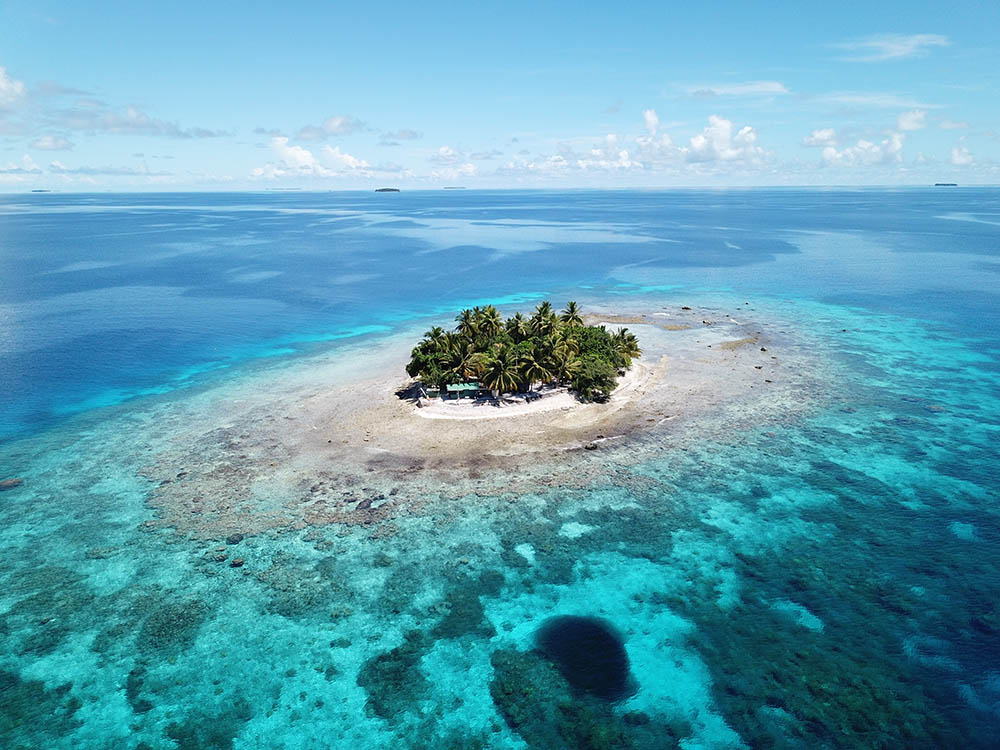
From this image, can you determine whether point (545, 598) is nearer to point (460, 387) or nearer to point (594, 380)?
point (460, 387)

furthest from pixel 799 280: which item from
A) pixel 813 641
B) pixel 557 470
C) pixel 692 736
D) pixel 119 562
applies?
pixel 119 562

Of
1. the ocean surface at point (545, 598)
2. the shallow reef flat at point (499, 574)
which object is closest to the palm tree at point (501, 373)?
the shallow reef flat at point (499, 574)

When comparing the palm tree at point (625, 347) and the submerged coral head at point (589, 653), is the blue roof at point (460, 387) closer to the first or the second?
the palm tree at point (625, 347)

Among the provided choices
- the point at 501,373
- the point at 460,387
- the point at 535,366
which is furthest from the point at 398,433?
the point at 535,366

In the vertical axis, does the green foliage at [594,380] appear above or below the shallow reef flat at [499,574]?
above

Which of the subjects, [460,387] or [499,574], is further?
[460,387]

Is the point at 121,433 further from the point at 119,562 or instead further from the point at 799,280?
the point at 799,280
